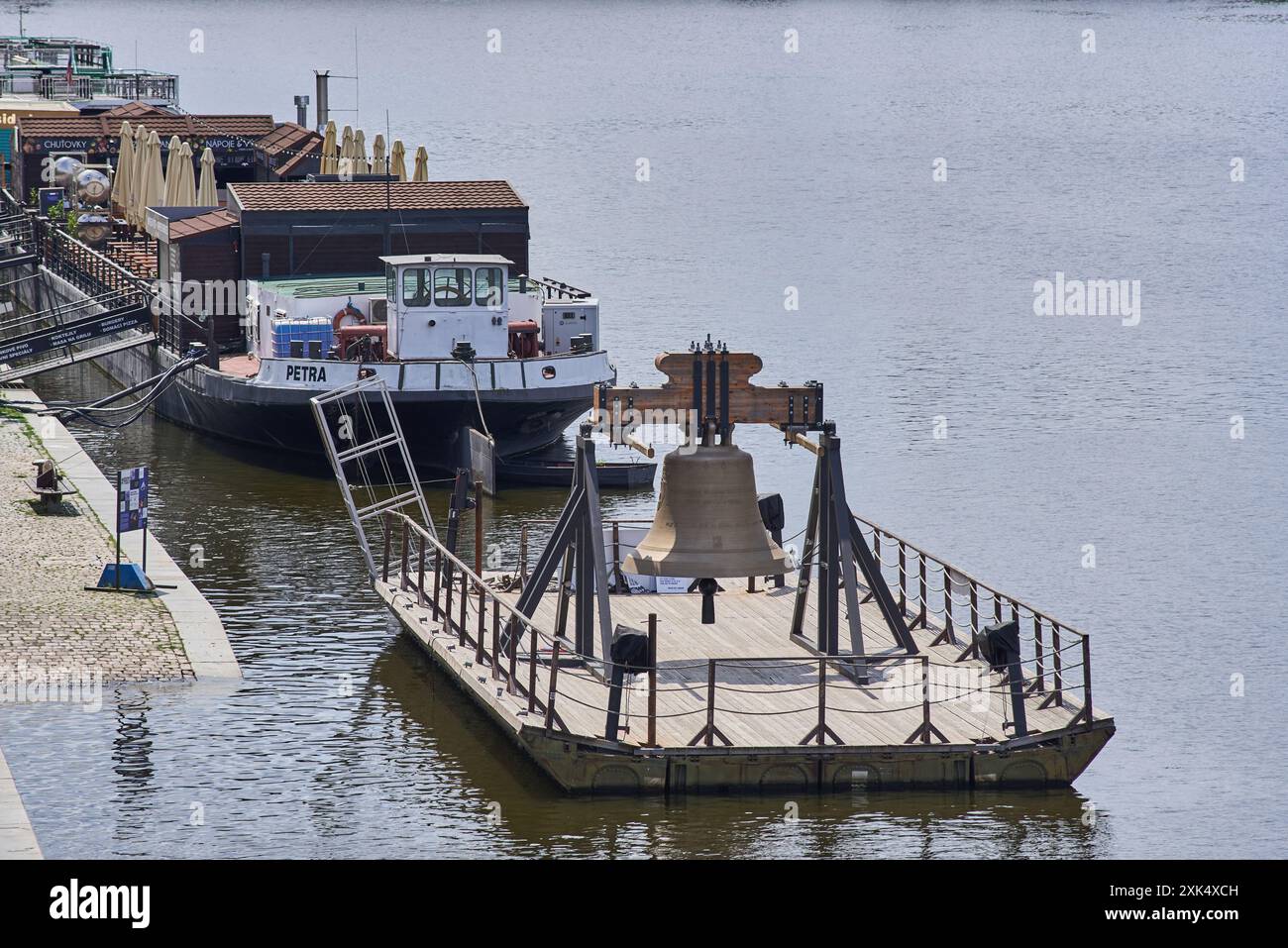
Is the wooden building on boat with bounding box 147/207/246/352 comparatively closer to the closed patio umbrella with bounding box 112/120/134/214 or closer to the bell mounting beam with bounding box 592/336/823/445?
the closed patio umbrella with bounding box 112/120/134/214

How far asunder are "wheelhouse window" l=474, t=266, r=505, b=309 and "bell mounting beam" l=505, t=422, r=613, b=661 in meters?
18.7

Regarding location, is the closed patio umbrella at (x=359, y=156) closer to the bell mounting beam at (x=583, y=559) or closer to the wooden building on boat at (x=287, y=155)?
the wooden building on boat at (x=287, y=155)

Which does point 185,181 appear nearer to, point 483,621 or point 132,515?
point 132,515

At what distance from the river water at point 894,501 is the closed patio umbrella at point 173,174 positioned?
7.59 metres

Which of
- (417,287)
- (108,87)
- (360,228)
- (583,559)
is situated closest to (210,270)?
(360,228)

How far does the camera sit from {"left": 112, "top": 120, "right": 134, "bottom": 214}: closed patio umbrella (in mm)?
70438

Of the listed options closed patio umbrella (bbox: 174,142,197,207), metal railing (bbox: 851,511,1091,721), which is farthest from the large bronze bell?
closed patio umbrella (bbox: 174,142,197,207)

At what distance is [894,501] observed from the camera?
45125 millimetres

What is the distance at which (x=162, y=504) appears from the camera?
44438 millimetres

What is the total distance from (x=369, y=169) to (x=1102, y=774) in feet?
144

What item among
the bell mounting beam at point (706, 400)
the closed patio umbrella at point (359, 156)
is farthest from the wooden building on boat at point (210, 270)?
the bell mounting beam at point (706, 400)

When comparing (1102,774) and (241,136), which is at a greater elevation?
(241,136)

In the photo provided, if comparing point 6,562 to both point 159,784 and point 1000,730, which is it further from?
point 1000,730
